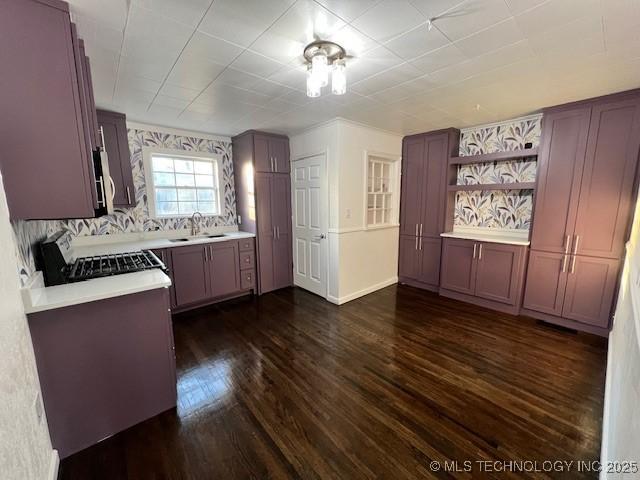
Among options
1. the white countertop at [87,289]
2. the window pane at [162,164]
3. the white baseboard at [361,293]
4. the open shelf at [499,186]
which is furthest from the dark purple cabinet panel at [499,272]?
the window pane at [162,164]

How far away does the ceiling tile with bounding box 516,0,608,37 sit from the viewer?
1.37 metres

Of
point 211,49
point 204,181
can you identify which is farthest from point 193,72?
point 204,181

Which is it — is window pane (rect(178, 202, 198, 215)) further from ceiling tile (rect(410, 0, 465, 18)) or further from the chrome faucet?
ceiling tile (rect(410, 0, 465, 18))

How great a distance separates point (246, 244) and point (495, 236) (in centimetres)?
345

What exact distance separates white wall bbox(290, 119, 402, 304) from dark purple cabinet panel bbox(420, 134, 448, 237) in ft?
1.65

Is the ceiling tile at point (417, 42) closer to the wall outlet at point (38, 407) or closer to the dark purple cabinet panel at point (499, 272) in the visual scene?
the dark purple cabinet panel at point (499, 272)

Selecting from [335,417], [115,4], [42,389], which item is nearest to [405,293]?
[335,417]

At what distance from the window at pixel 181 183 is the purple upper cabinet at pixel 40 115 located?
2467mm

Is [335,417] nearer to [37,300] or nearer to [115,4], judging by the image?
[37,300]

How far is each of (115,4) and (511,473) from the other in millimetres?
3151

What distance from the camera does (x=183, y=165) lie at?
153 inches

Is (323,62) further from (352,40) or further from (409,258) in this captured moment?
(409,258)

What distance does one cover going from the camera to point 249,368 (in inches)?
90.0

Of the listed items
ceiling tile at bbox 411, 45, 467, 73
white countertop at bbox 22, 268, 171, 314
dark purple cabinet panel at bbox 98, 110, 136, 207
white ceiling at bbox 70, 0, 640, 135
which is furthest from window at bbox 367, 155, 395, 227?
dark purple cabinet panel at bbox 98, 110, 136, 207
